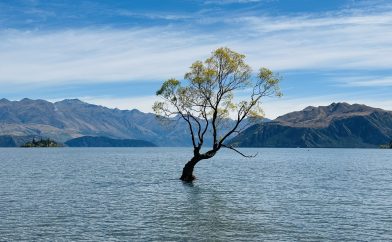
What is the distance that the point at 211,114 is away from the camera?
83250 millimetres

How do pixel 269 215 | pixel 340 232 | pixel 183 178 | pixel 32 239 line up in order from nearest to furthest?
1. pixel 32 239
2. pixel 340 232
3. pixel 269 215
4. pixel 183 178

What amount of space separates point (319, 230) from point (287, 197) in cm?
2350

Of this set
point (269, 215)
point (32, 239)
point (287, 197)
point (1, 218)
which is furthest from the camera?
point (287, 197)

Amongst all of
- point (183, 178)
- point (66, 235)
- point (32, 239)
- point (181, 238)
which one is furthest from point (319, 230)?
point (183, 178)

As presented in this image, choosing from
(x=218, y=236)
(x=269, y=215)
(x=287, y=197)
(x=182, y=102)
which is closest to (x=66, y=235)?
(x=218, y=236)

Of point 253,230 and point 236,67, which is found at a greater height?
point 236,67

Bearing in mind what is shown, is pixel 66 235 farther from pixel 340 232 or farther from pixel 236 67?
pixel 236 67

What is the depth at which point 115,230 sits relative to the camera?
39812 mm

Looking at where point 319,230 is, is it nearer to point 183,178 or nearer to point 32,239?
point 32,239

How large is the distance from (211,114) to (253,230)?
44014 mm

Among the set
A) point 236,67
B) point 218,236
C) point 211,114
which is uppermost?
point 236,67

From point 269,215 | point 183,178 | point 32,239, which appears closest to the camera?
point 32,239

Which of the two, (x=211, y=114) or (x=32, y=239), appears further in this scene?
(x=211, y=114)

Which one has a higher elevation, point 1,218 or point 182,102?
point 182,102
